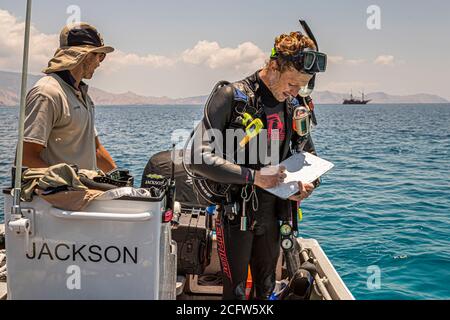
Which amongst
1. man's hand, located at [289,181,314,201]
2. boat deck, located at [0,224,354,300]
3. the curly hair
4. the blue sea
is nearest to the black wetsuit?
man's hand, located at [289,181,314,201]

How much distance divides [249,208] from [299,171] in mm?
396

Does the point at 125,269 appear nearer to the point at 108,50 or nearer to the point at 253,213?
the point at 253,213

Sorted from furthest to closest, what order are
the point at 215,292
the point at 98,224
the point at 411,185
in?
the point at 411,185, the point at 215,292, the point at 98,224

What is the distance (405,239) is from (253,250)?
23.2ft

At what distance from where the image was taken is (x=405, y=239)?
9.35 m

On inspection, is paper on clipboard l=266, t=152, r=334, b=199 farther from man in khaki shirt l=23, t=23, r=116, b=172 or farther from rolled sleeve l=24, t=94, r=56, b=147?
rolled sleeve l=24, t=94, r=56, b=147

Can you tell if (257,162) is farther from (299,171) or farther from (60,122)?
(60,122)

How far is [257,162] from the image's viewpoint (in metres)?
3.05

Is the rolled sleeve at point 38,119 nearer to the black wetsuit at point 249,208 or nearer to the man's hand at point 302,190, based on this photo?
the black wetsuit at point 249,208

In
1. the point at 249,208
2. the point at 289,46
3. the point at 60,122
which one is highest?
the point at 289,46

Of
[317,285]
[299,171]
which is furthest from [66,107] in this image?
[317,285]

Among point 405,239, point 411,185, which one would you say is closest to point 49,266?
point 405,239

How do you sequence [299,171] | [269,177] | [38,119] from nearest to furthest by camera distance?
[38,119]
[269,177]
[299,171]

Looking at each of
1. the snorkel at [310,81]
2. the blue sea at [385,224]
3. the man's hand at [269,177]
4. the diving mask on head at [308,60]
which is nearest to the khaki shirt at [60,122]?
the man's hand at [269,177]
